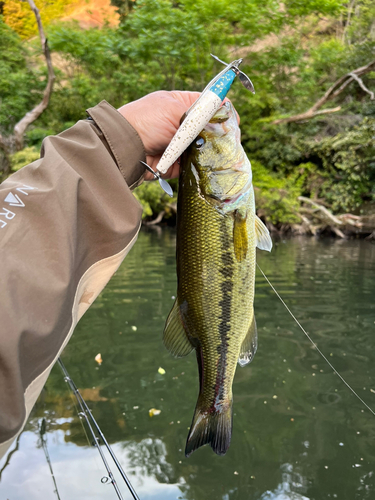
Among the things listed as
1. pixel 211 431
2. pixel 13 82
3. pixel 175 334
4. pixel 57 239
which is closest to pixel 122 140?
pixel 57 239

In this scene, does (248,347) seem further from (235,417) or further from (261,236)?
(235,417)

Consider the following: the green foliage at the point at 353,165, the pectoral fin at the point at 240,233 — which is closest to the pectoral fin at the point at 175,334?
the pectoral fin at the point at 240,233

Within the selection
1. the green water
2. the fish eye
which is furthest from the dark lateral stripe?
the green water

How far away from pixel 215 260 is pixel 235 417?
10.0 feet

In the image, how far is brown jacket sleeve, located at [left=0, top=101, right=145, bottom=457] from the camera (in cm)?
107

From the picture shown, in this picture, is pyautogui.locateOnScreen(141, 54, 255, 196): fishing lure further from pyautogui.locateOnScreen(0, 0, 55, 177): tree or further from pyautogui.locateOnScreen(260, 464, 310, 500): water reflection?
pyautogui.locateOnScreen(0, 0, 55, 177): tree

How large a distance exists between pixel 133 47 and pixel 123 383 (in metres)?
19.7

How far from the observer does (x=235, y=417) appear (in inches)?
171

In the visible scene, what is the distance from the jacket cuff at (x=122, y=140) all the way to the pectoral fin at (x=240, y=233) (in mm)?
465

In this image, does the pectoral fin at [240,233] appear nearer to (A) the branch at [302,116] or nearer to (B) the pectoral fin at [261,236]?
(B) the pectoral fin at [261,236]

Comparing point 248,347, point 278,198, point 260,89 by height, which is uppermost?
point 248,347

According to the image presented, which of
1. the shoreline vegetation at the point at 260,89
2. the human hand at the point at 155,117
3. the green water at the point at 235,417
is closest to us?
the human hand at the point at 155,117

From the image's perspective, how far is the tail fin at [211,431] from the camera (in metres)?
1.86

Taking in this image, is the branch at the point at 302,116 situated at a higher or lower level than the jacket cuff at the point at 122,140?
lower
